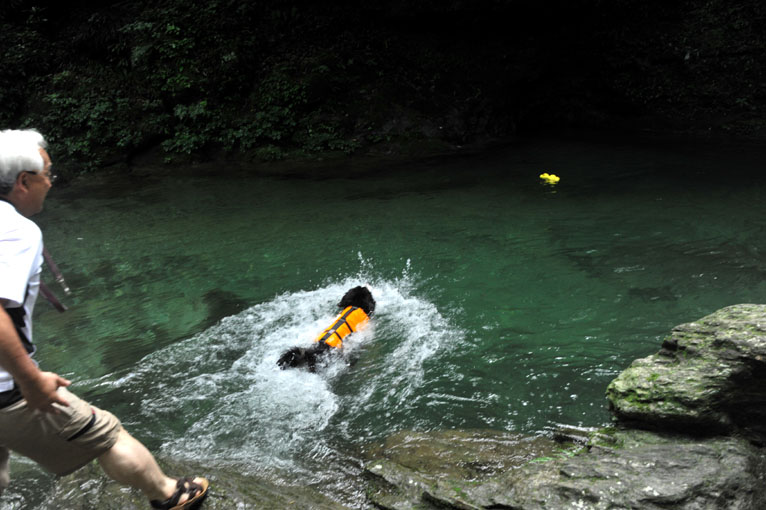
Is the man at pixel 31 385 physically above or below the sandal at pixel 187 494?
above

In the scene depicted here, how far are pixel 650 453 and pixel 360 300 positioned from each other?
3253mm

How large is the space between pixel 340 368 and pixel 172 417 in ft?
4.68

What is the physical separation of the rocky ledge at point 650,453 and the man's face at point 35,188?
225 cm

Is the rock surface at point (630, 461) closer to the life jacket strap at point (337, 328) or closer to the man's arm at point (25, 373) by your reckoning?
the man's arm at point (25, 373)

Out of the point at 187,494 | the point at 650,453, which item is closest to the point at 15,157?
the point at 187,494

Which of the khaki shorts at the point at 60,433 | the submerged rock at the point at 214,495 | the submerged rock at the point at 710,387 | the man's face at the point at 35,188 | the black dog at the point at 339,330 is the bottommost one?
the submerged rock at the point at 214,495

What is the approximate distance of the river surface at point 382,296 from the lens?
161 inches

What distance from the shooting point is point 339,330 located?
488 centimetres

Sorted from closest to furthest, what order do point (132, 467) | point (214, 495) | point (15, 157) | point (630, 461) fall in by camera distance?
point (15, 157) < point (132, 467) < point (630, 461) < point (214, 495)

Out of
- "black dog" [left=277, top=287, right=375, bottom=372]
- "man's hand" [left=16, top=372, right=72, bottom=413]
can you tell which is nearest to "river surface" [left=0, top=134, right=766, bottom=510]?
"black dog" [left=277, top=287, right=375, bottom=372]

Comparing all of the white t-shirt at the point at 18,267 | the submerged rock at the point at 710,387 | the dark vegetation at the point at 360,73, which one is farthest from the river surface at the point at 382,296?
the dark vegetation at the point at 360,73

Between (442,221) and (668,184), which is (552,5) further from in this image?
(442,221)

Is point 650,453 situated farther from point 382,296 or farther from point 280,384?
point 382,296

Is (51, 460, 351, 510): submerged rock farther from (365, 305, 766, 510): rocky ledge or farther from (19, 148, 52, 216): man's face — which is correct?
(19, 148, 52, 216): man's face
